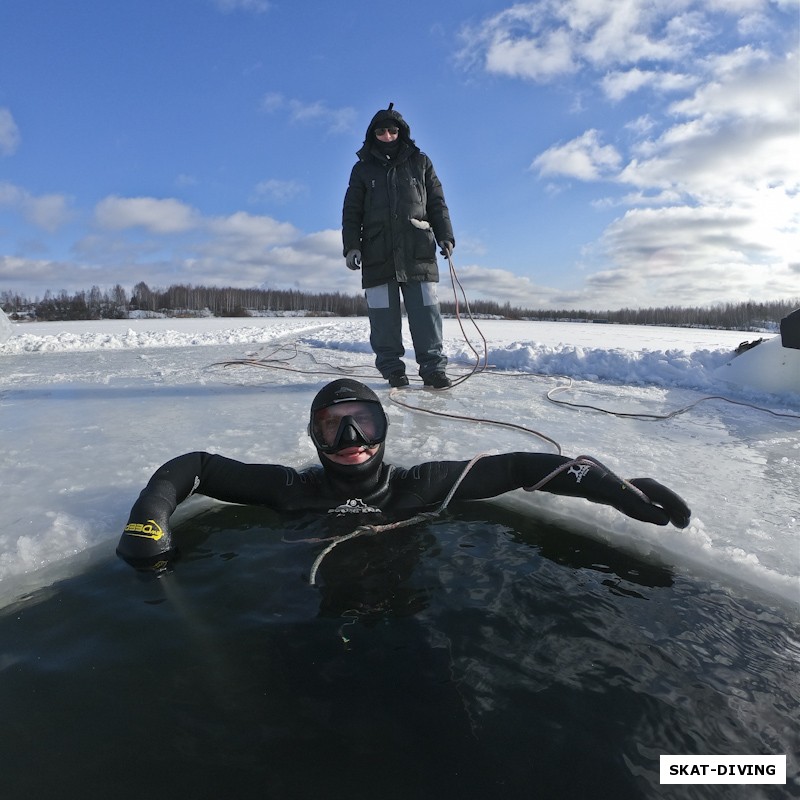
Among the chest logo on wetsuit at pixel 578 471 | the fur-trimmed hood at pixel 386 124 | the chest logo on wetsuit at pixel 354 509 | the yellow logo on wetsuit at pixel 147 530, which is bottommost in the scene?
the chest logo on wetsuit at pixel 354 509

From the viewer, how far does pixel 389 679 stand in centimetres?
131

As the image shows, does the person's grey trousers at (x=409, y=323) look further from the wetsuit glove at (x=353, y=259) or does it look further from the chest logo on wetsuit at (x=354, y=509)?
the chest logo on wetsuit at (x=354, y=509)

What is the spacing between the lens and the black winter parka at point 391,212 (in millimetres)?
4852

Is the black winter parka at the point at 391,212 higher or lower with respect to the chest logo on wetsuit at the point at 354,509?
higher

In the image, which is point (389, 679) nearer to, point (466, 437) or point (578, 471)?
point (578, 471)

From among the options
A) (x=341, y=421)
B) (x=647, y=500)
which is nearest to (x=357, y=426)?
(x=341, y=421)

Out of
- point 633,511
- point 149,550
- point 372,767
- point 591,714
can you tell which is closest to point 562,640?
point 591,714

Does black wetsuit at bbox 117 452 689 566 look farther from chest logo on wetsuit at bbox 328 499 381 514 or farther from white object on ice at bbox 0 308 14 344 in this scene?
white object on ice at bbox 0 308 14 344

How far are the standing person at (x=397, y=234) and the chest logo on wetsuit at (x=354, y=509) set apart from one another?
288 centimetres

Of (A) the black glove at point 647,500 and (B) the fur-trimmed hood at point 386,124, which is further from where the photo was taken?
(B) the fur-trimmed hood at point 386,124

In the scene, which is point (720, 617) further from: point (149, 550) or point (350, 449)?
point (149, 550)

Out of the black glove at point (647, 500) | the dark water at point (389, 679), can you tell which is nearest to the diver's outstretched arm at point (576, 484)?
the black glove at point (647, 500)

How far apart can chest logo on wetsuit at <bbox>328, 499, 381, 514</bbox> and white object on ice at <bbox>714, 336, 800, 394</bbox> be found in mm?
4871

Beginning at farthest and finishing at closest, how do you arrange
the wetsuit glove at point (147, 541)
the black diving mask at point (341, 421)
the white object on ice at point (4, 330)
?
the white object on ice at point (4, 330), the black diving mask at point (341, 421), the wetsuit glove at point (147, 541)
